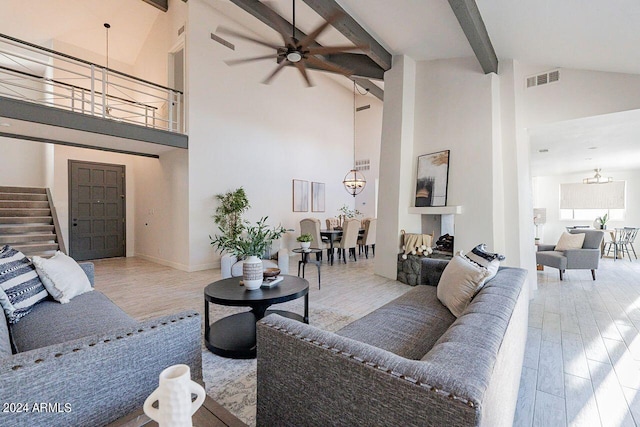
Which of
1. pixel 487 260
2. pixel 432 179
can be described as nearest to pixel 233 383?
pixel 487 260

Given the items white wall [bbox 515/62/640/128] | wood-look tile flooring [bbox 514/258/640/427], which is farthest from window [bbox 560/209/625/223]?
white wall [bbox 515/62/640/128]

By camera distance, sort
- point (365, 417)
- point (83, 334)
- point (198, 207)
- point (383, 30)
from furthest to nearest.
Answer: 1. point (198, 207)
2. point (383, 30)
3. point (83, 334)
4. point (365, 417)

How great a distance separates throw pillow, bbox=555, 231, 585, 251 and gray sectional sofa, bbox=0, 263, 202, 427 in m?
6.41

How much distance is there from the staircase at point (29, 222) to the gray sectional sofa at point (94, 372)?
187 inches

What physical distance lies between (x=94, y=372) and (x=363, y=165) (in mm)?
9410

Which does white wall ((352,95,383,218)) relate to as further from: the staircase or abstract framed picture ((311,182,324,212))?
the staircase

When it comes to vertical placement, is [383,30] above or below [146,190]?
above

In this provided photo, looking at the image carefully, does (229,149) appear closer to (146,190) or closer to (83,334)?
(146,190)

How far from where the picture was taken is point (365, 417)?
919mm

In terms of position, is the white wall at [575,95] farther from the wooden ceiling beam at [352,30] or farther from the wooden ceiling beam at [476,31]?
the wooden ceiling beam at [352,30]

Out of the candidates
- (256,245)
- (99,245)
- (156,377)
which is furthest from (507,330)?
(99,245)

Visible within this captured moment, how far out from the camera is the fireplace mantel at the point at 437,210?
15.4 feet

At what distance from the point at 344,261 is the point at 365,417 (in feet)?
19.6

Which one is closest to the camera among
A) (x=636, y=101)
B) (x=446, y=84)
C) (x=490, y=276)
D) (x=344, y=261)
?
(x=490, y=276)
